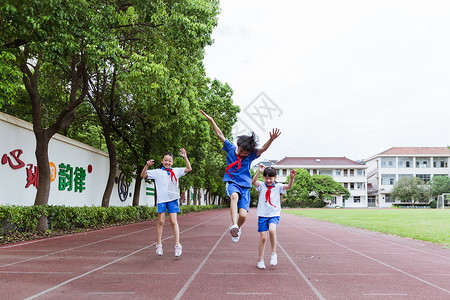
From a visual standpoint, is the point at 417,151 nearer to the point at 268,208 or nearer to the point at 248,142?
the point at 268,208

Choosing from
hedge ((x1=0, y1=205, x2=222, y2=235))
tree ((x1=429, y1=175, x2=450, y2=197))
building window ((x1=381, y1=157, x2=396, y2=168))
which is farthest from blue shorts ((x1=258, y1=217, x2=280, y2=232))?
building window ((x1=381, y1=157, x2=396, y2=168))

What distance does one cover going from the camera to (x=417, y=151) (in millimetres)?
74375

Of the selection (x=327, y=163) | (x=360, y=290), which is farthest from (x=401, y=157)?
(x=360, y=290)

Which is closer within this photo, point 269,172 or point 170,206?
point 269,172

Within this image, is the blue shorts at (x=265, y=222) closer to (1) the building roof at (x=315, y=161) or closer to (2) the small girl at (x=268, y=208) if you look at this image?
(2) the small girl at (x=268, y=208)

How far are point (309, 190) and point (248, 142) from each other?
2364 inches

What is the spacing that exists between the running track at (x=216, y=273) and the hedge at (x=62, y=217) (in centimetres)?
131

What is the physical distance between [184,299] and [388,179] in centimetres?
7622

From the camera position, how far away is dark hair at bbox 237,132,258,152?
18.5 feet

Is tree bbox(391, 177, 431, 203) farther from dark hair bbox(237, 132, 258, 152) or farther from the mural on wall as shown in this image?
dark hair bbox(237, 132, 258, 152)

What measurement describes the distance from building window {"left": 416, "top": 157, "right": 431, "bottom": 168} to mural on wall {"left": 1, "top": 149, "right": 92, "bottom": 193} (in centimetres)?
7004

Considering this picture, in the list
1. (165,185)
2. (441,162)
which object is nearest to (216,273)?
(165,185)

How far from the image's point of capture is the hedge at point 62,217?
9.19 metres

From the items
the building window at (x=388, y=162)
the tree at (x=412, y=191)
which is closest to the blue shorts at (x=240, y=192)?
the tree at (x=412, y=191)
